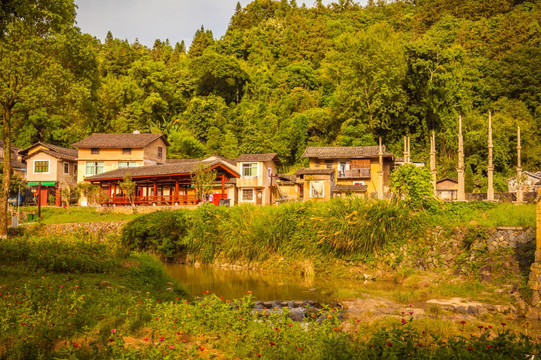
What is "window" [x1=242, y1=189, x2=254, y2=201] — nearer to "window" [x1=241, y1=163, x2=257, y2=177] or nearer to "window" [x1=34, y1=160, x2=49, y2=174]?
"window" [x1=241, y1=163, x2=257, y2=177]

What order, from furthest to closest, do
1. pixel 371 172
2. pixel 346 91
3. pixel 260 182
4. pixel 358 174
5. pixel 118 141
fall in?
1. pixel 346 91
2. pixel 118 141
3. pixel 371 172
4. pixel 358 174
5. pixel 260 182

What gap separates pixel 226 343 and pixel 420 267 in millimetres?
13600

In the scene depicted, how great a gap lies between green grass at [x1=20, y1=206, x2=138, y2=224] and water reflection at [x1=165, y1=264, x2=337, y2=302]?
14.1 meters

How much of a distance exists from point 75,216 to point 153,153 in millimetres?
16863

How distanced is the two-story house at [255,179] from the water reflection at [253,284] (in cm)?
1816

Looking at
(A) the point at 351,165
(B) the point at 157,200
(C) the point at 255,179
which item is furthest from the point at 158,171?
(A) the point at 351,165

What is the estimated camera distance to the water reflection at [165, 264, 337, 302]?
1605 centimetres

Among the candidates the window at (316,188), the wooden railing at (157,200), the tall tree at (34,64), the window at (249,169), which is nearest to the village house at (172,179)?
the wooden railing at (157,200)

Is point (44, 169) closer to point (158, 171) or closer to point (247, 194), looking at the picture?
point (158, 171)

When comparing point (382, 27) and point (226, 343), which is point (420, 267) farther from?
point (382, 27)

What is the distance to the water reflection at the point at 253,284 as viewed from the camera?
1605 centimetres

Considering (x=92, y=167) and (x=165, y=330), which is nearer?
(x=165, y=330)

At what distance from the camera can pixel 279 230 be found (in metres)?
22.0

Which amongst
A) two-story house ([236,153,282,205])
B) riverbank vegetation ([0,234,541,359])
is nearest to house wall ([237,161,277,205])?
two-story house ([236,153,282,205])
